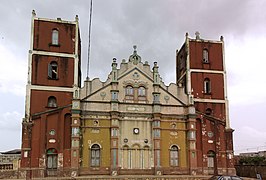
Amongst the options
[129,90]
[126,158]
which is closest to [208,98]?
Answer: [129,90]

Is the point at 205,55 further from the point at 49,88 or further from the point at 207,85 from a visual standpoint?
the point at 49,88

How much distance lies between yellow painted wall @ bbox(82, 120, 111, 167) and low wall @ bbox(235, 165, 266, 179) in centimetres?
1733

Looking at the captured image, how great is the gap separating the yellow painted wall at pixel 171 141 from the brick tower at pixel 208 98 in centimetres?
184

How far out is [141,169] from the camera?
32.9 meters

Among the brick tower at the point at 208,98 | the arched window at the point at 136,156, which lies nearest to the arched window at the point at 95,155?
the arched window at the point at 136,156

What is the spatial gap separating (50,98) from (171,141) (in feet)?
44.6

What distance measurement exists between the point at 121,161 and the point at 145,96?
6.98m

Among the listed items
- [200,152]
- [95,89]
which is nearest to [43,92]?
[95,89]

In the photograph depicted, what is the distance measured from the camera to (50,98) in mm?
36344

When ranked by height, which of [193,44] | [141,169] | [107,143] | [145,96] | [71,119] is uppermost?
[193,44]

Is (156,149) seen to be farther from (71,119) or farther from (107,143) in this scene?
(71,119)

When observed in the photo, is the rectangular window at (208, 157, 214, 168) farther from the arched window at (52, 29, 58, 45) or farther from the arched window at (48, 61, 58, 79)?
the arched window at (52, 29, 58, 45)

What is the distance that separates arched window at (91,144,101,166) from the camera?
3228 cm

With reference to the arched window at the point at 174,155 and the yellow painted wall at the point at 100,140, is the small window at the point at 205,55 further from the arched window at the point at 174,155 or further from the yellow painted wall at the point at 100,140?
the yellow painted wall at the point at 100,140
